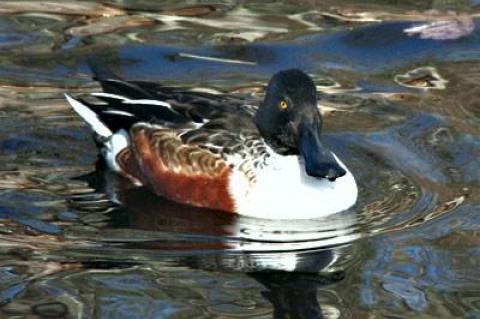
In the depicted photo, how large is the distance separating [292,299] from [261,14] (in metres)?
5.36

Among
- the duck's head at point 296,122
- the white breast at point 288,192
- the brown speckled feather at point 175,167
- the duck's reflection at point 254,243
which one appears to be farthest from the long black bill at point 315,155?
the brown speckled feather at point 175,167

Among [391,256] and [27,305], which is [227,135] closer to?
[391,256]

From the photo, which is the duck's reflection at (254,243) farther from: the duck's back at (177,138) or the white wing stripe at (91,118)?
the white wing stripe at (91,118)

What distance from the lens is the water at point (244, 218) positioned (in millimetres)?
7555

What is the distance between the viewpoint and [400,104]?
10602 millimetres

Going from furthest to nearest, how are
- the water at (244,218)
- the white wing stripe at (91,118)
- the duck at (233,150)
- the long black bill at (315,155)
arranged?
the white wing stripe at (91,118) → the duck at (233,150) → the long black bill at (315,155) → the water at (244,218)

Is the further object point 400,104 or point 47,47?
point 47,47

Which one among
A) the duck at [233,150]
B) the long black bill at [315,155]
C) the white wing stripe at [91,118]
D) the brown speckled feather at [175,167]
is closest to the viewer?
the long black bill at [315,155]

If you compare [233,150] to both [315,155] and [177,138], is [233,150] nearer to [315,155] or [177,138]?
[177,138]

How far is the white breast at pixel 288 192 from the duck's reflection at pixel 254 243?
0.08m

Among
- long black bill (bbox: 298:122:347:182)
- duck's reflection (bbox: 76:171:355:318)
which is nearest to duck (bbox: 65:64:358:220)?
A: long black bill (bbox: 298:122:347:182)

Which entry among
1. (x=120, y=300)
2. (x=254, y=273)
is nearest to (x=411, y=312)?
(x=254, y=273)

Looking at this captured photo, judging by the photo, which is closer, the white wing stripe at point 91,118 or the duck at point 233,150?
the duck at point 233,150

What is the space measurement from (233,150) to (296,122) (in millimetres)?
475
